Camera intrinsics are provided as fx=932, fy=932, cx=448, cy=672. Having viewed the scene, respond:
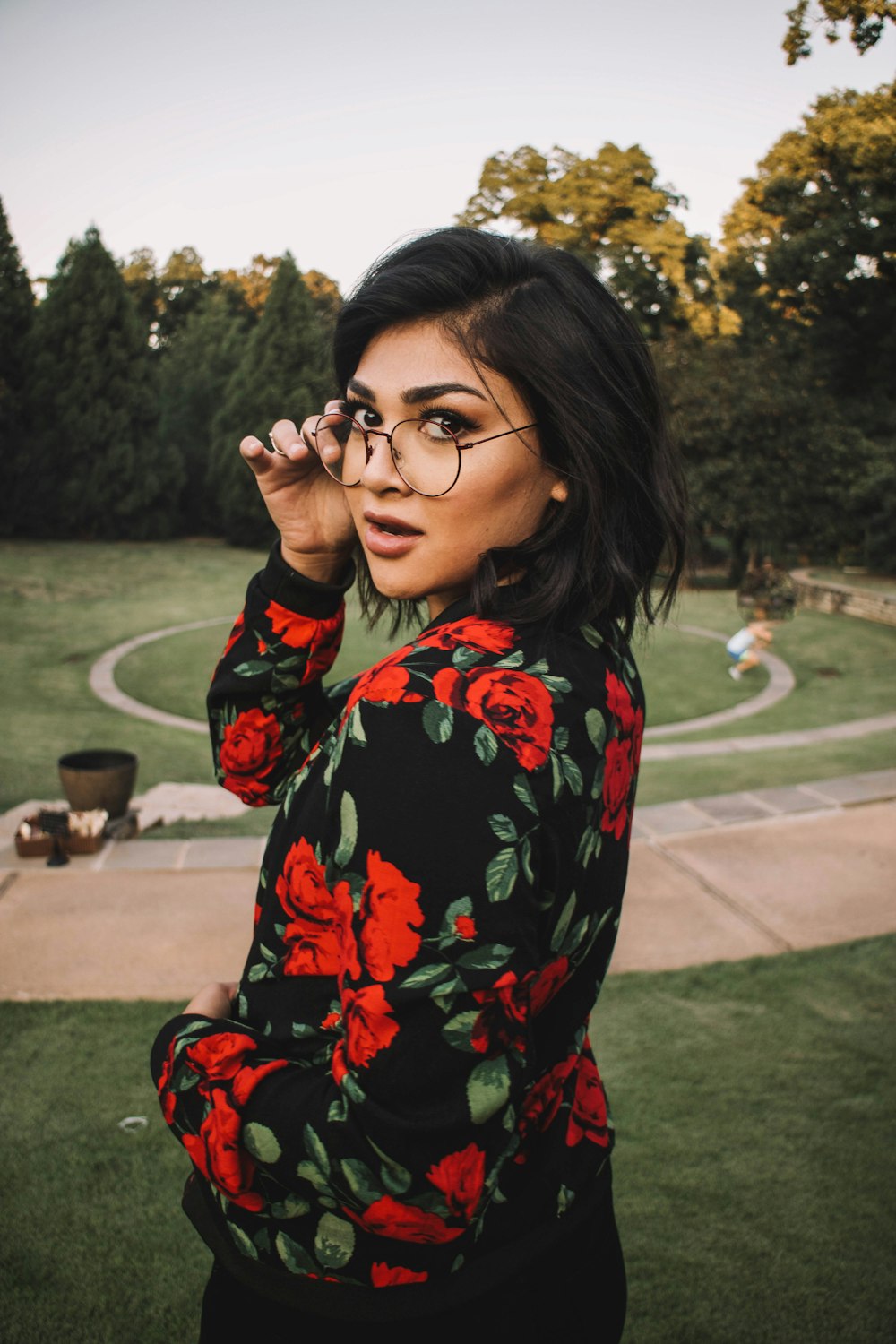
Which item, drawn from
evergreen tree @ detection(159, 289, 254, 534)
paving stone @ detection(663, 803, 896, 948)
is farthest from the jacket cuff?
evergreen tree @ detection(159, 289, 254, 534)

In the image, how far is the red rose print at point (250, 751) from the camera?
1405 millimetres

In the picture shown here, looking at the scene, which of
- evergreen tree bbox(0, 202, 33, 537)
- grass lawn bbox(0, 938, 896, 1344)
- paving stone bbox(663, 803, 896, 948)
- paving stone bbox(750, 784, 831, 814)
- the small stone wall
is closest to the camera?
grass lawn bbox(0, 938, 896, 1344)

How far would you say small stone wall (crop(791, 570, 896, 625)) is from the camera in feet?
49.5

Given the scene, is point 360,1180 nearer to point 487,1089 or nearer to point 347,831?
point 487,1089

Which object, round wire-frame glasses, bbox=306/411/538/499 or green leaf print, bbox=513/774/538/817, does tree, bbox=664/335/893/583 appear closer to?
round wire-frame glasses, bbox=306/411/538/499

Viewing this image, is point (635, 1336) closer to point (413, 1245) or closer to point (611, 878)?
point (413, 1245)

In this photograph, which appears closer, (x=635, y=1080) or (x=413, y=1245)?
(x=413, y=1245)

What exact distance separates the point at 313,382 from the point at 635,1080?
25659 millimetres

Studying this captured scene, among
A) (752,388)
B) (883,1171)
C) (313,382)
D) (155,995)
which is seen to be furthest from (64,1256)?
(313,382)

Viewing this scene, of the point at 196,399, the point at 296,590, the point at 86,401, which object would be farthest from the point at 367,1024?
the point at 196,399

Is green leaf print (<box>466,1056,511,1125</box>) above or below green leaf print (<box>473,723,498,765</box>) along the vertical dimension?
below

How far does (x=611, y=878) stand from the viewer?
39.9 inches

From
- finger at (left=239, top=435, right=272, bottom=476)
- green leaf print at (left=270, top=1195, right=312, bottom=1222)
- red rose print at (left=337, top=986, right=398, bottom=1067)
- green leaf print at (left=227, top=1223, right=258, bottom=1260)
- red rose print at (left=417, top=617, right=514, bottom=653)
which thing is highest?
finger at (left=239, top=435, right=272, bottom=476)

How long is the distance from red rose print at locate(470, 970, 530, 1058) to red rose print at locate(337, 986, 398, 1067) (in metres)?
0.07
